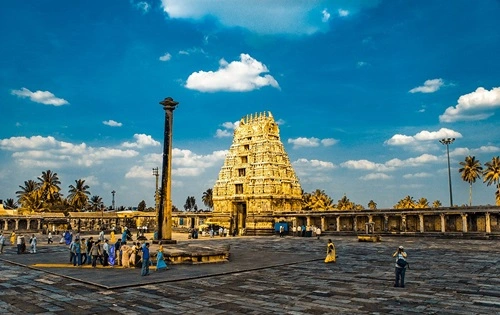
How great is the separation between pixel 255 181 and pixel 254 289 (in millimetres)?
50501

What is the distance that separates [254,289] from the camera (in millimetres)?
13352

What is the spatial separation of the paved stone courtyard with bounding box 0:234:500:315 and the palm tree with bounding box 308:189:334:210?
227 ft

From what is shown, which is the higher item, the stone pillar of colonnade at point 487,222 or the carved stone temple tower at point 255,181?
the carved stone temple tower at point 255,181

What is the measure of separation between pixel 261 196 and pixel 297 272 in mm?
44560

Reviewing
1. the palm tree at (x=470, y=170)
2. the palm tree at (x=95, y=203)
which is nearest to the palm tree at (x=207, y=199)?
the palm tree at (x=95, y=203)

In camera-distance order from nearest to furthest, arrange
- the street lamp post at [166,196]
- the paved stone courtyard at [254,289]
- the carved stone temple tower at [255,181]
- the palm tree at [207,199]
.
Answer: the paved stone courtyard at [254,289] < the street lamp post at [166,196] < the carved stone temple tower at [255,181] < the palm tree at [207,199]

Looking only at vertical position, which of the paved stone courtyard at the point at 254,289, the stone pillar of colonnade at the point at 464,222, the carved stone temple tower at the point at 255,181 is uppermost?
the carved stone temple tower at the point at 255,181

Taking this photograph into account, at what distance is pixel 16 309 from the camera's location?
1051 cm

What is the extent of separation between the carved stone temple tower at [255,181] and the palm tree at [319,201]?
72.2 ft

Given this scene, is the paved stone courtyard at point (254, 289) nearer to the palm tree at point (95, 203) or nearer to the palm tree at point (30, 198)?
the palm tree at point (30, 198)

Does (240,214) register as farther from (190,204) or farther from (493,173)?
(190,204)

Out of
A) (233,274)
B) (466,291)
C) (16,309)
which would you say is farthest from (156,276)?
(466,291)

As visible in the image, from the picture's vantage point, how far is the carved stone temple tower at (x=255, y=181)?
62.2 metres

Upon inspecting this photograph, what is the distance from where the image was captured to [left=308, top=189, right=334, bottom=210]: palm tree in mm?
88938
